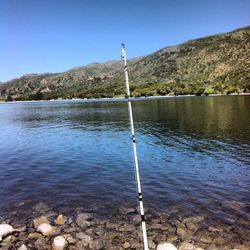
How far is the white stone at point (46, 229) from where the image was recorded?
53.7ft

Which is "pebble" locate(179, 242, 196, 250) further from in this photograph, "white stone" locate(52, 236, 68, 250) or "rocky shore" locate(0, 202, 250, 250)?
"white stone" locate(52, 236, 68, 250)

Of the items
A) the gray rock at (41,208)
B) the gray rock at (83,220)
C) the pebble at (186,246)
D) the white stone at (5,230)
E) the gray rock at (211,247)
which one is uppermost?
the white stone at (5,230)

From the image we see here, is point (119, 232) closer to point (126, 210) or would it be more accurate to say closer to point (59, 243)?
point (126, 210)

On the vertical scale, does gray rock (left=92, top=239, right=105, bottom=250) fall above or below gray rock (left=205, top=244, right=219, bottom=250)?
above

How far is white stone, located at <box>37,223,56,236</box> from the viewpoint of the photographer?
53.7 feet

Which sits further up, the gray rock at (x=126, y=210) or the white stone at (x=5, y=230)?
the white stone at (x=5, y=230)

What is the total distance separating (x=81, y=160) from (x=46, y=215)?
51.2 ft

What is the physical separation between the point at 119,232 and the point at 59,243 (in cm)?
321

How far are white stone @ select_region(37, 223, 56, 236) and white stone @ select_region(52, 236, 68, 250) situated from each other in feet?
3.41

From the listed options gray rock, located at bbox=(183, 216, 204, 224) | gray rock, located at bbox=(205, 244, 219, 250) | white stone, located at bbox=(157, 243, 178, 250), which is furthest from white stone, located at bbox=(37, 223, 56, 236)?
gray rock, located at bbox=(205, 244, 219, 250)

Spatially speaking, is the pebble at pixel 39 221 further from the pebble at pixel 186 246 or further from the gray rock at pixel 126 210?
the pebble at pixel 186 246

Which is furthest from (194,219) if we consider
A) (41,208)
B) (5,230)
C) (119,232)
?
(5,230)

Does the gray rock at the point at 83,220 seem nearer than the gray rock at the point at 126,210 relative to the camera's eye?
Yes

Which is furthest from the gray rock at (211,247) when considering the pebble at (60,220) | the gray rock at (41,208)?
A: the gray rock at (41,208)
